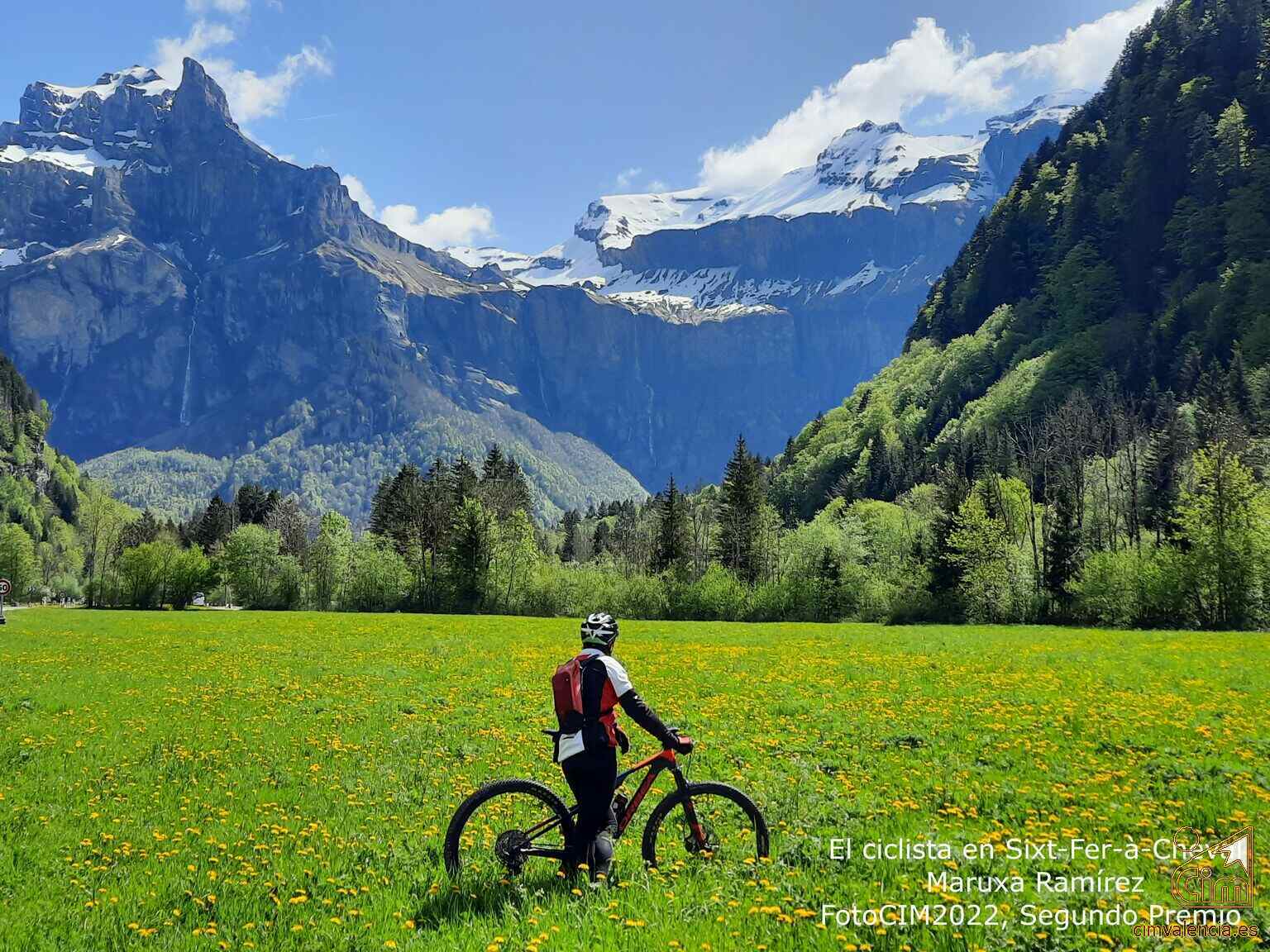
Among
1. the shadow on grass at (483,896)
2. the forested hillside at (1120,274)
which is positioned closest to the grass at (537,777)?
the shadow on grass at (483,896)

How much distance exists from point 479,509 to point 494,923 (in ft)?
258

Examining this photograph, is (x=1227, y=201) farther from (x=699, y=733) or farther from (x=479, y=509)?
(x=699, y=733)

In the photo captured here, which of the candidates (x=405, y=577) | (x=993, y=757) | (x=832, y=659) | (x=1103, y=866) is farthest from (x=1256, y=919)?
(x=405, y=577)

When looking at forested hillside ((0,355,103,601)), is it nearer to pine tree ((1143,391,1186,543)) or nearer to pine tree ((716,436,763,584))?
pine tree ((716,436,763,584))

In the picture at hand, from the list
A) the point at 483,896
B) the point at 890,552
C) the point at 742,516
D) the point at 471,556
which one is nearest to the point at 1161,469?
the point at 890,552

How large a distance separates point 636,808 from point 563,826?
Result: 0.88m

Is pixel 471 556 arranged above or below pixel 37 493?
below

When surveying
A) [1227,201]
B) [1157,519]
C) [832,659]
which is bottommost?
[832,659]

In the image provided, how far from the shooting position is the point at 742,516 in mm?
89000

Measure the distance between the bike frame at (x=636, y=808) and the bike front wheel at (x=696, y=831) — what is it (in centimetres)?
1

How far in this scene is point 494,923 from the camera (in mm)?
7477

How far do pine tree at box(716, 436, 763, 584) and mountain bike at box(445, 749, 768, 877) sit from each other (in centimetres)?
7908

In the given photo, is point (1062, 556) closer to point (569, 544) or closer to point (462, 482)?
point (462, 482)

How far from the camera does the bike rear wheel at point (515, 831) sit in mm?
8727
